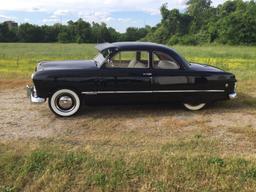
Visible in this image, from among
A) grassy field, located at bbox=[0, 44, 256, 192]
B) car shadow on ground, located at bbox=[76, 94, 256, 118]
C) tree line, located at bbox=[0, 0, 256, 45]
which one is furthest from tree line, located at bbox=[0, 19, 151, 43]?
grassy field, located at bbox=[0, 44, 256, 192]

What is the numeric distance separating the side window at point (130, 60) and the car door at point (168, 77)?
186 millimetres

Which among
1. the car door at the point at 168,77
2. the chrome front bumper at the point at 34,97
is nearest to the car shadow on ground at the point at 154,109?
the car door at the point at 168,77

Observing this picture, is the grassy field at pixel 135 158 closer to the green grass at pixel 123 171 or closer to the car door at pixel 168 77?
the green grass at pixel 123 171

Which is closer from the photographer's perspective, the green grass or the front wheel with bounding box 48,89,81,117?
the green grass

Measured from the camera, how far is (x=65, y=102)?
7672 millimetres

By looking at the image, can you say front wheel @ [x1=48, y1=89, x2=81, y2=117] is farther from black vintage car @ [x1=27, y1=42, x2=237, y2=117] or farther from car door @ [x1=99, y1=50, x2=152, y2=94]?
car door @ [x1=99, y1=50, x2=152, y2=94]

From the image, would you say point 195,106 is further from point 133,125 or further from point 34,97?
point 34,97

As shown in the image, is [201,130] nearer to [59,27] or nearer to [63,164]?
[63,164]

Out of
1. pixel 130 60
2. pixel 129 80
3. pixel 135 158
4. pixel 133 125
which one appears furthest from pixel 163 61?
pixel 135 158

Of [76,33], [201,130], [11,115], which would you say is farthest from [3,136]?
[76,33]

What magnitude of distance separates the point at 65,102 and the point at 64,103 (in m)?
0.03

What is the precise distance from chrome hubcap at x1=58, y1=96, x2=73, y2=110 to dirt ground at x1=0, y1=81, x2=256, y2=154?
0.27m

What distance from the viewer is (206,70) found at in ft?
26.9

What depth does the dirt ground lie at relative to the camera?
6207 millimetres
